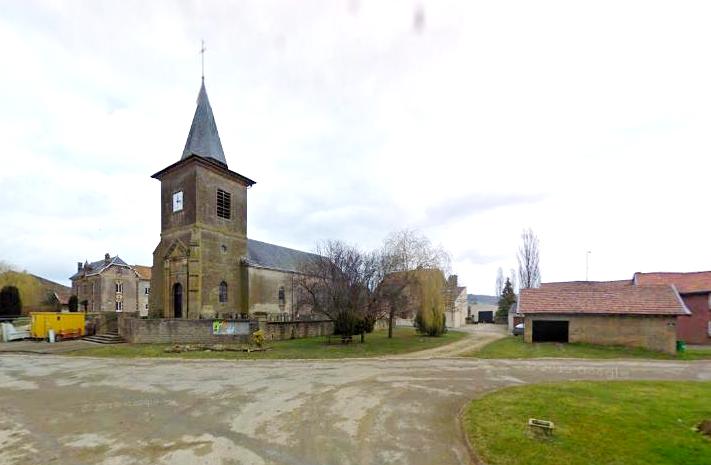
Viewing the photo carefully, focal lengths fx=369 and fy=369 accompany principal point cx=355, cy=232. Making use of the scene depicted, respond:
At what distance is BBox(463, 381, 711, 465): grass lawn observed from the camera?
5.61 meters

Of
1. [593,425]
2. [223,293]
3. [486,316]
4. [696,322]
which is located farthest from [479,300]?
[593,425]

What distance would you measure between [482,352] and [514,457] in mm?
14712

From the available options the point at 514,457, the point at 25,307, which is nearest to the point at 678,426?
the point at 514,457

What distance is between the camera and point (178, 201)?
92.9 ft

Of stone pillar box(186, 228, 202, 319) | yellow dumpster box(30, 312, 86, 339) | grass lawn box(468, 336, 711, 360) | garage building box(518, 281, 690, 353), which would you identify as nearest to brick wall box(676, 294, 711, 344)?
garage building box(518, 281, 690, 353)

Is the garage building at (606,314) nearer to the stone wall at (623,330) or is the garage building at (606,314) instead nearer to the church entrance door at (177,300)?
the stone wall at (623,330)

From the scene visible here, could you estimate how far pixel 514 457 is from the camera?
5594 millimetres

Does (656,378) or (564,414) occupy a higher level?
(564,414)

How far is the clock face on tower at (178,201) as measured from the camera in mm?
28078

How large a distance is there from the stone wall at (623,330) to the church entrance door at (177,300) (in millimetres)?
24151

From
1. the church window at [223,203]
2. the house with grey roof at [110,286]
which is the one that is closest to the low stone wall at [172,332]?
the church window at [223,203]

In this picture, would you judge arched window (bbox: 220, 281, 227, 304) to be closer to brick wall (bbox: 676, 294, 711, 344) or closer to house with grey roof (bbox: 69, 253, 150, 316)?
house with grey roof (bbox: 69, 253, 150, 316)

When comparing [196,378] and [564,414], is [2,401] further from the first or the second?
[564,414]

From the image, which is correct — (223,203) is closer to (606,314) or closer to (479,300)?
(606,314)
